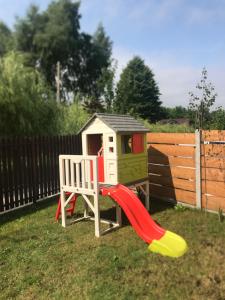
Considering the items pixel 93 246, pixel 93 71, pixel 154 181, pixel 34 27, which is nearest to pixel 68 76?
pixel 93 71

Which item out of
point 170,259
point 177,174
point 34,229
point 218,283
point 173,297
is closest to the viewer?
point 173,297

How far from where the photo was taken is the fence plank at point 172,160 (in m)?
7.59

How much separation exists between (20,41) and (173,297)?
1557 inches

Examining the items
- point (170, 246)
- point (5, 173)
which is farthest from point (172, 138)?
point (5, 173)

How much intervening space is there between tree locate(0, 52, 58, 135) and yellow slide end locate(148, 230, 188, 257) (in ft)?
30.7

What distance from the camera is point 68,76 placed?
4509cm

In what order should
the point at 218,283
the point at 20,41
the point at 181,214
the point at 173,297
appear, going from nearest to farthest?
the point at 173,297 < the point at 218,283 < the point at 181,214 < the point at 20,41

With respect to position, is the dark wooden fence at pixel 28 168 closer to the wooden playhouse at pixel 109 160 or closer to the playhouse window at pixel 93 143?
the wooden playhouse at pixel 109 160

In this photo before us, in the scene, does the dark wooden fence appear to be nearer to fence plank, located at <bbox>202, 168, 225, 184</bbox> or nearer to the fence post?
the fence post

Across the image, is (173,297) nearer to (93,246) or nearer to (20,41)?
(93,246)

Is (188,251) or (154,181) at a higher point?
(154,181)

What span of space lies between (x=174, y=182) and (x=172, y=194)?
1.10ft

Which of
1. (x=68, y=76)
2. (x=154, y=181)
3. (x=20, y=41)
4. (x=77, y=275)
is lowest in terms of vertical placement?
(x=77, y=275)

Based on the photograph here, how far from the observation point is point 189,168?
7.61 m
